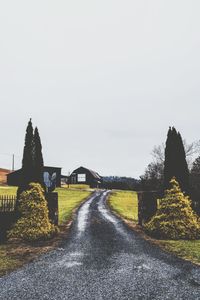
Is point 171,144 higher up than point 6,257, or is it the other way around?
point 171,144

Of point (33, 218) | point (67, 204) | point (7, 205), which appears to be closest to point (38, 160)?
point (7, 205)

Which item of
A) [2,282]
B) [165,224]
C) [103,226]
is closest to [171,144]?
[165,224]

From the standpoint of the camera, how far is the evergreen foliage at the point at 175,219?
17.8 meters

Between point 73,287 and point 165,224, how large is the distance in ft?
32.6

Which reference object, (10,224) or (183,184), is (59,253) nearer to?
(10,224)

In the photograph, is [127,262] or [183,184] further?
[183,184]

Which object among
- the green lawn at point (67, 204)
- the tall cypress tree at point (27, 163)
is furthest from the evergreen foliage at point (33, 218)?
the green lawn at point (67, 204)

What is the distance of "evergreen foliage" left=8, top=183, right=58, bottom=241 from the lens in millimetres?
17156

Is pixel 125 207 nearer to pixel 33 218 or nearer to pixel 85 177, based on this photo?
pixel 33 218

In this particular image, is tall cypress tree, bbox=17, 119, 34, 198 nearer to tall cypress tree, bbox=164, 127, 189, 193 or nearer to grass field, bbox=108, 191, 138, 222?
tall cypress tree, bbox=164, 127, 189, 193

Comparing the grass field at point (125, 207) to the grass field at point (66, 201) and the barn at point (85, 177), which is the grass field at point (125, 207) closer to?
the grass field at point (66, 201)

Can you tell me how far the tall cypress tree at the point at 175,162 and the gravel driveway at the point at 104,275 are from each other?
5889 millimetres

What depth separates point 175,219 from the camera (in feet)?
60.7

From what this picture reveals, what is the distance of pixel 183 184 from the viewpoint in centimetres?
1995
